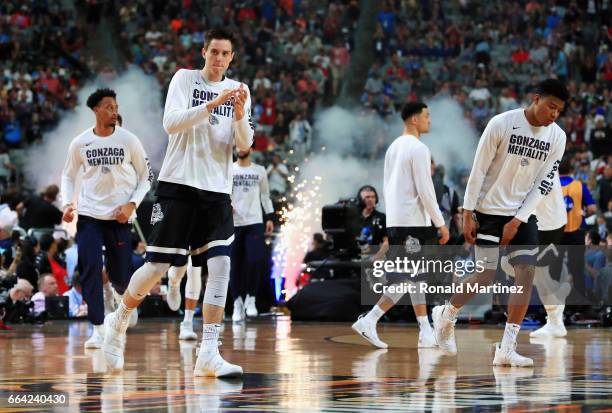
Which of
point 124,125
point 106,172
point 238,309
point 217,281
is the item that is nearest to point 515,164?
point 217,281

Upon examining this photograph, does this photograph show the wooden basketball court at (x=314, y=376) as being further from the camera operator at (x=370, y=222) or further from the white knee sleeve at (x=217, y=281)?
the camera operator at (x=370, y=222)

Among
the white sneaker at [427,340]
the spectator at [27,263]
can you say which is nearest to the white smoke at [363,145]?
the spectator at [27,263]

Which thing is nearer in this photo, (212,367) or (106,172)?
(212,367)

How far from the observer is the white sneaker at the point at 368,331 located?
10.4 metres

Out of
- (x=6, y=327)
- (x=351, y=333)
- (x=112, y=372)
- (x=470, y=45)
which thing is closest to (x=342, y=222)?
(x=351, y=333)

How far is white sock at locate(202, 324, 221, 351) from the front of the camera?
24.2 ft

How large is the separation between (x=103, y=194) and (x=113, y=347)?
97.4 inches

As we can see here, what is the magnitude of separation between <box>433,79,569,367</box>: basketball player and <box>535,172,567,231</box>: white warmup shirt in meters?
3.52

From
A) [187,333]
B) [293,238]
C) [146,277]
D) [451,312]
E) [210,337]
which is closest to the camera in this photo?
[210,337]

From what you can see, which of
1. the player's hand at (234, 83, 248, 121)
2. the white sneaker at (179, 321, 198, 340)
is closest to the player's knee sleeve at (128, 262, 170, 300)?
the player's hand at (234, 83, 248, 121)

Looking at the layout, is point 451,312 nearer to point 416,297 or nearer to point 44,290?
point 416,297

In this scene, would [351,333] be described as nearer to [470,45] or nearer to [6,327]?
[6,327]

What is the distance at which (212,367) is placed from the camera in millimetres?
7289

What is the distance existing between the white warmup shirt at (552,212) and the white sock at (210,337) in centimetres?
545
